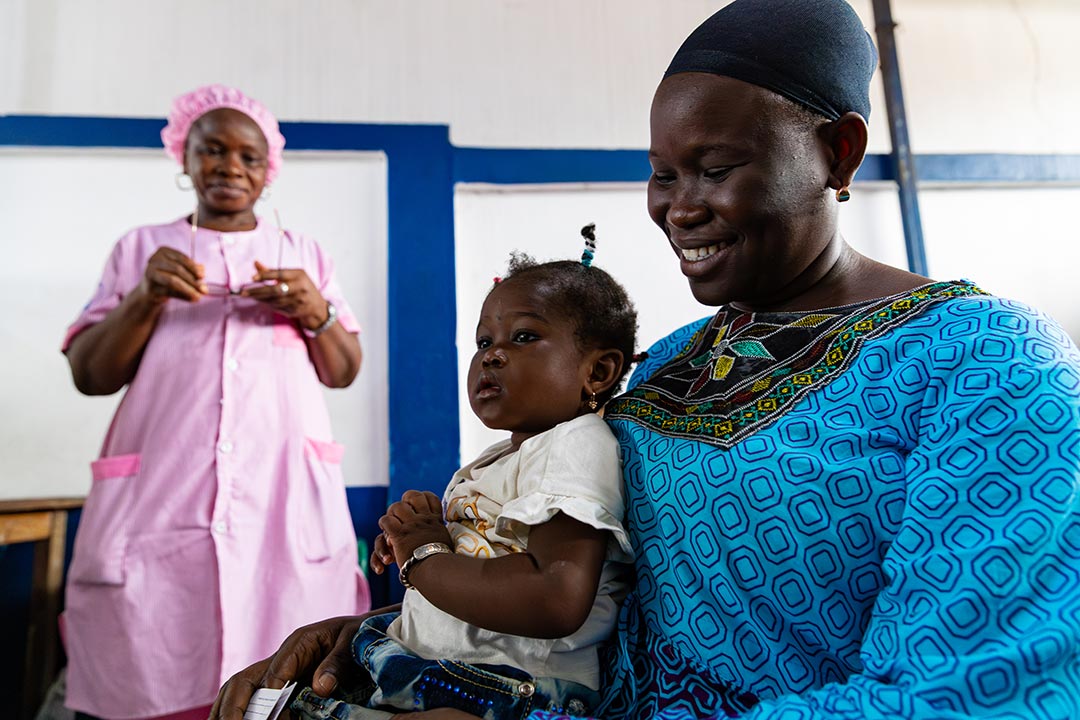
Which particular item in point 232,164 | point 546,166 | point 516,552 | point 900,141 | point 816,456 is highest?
point 900,141

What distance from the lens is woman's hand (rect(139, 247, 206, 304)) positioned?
A: 2.26 m

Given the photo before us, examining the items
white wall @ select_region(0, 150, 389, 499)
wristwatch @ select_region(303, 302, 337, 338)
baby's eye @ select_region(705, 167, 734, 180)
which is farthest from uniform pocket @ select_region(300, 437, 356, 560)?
baby's eye @ select_region(705, 167, 734, 180)

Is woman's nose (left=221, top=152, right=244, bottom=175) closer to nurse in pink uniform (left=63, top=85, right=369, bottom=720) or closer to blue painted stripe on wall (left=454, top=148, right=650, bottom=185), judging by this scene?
nurse in pink uniform (left=63, top=85, right=369, bottom=720)

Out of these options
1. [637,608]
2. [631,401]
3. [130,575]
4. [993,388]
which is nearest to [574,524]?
[637,608]

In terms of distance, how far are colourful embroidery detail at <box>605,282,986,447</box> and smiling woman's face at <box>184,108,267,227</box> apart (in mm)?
1780

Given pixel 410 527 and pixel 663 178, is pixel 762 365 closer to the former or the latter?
pixel 663 178

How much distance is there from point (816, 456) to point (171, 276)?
1862 mm

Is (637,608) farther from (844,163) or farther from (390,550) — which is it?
(844,163)

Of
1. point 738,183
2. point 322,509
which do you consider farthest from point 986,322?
point 322,509

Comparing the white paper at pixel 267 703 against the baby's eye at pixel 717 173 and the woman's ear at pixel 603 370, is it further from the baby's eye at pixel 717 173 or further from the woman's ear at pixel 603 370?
the baby's eye at pixel 717 173

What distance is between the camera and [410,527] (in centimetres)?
120

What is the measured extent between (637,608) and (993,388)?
0.54 m

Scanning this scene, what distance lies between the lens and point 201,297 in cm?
248

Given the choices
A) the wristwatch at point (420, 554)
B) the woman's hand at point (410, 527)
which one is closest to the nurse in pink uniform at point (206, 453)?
the woman's hand at point (410, 527)
